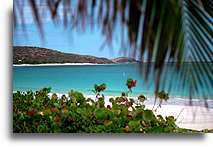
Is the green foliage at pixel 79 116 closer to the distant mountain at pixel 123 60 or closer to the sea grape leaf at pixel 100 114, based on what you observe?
the sea grape leaf at pixel 100 114

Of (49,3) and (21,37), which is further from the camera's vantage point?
(21,37)

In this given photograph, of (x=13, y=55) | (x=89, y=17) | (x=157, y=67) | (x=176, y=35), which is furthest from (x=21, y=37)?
(x=176, y=35)

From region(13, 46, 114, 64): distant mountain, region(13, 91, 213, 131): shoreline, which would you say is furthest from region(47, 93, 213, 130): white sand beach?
region(13, 46, 114, 64): distant mountain

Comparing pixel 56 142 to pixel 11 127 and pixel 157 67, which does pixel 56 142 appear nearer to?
pixel 11 127

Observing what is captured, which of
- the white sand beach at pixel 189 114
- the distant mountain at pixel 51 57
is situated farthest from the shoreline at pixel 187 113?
the distant mountain at pixel 51 57

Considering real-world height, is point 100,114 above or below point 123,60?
below

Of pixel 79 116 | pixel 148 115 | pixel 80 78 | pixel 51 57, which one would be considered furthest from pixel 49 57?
pixel 148 115

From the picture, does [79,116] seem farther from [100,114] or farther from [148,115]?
[148,115]
